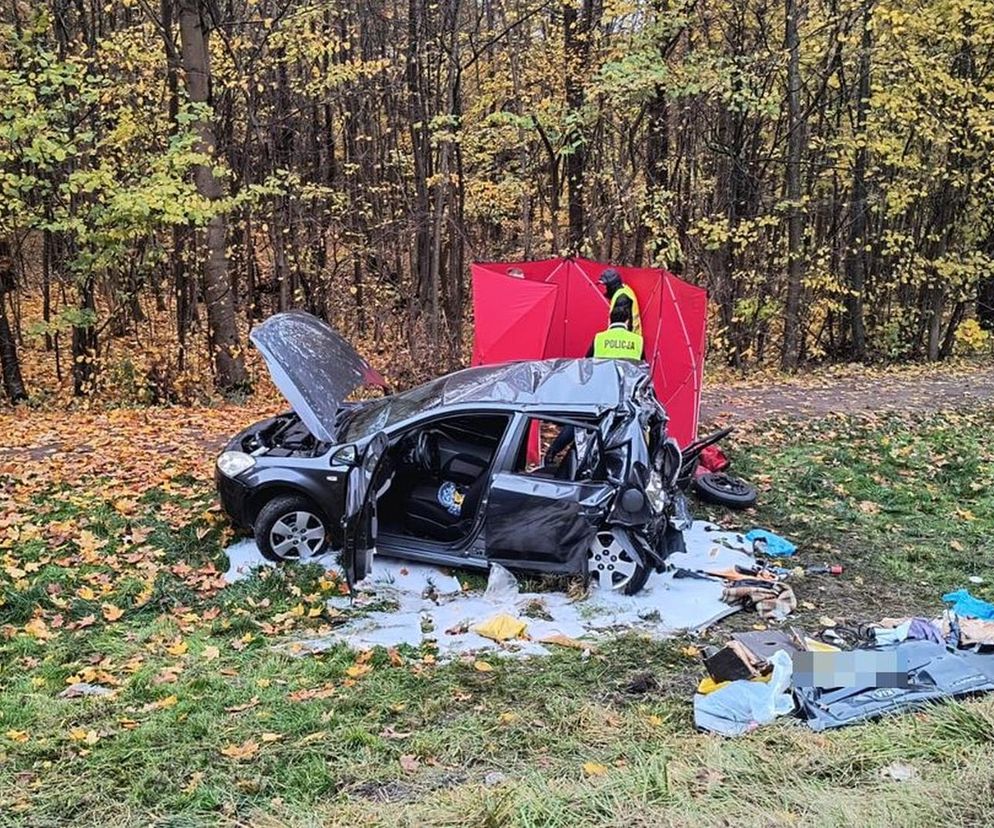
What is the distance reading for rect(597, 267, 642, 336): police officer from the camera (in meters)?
8.69

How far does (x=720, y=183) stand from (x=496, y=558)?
15.2 meters

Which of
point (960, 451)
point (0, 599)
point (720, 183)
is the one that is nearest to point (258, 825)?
point (0, 599)

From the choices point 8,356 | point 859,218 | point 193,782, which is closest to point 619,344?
point 193,782

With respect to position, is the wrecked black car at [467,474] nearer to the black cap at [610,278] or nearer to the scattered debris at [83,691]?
the scattered debris at [83,691]

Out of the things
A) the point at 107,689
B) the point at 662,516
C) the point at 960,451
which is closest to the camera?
the point at 107,689

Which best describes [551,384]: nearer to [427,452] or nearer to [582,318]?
[427,452]

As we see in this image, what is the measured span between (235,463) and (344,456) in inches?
38.4

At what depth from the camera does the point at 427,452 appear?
23.5ft

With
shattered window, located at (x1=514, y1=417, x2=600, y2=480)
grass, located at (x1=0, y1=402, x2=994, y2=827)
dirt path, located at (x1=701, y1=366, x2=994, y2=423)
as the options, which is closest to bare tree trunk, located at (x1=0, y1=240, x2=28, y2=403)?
grass, located at (x1=0, y1=402, x2=994, y2=827)

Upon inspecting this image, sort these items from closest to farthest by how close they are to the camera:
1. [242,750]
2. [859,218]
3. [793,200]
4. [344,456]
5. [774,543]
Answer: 1. [242,750]
2. [344,456]
3. [774,543]
4. [793,200]
5. [859,218]

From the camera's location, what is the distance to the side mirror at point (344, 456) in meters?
6.55

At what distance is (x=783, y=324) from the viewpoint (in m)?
19.7

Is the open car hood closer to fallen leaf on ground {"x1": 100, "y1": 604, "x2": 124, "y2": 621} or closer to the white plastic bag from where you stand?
fallen leaf on ground {"x1": 100, "y1": 604, "x2": 124, "y2": 621}

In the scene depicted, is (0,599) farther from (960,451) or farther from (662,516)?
(960,451)
